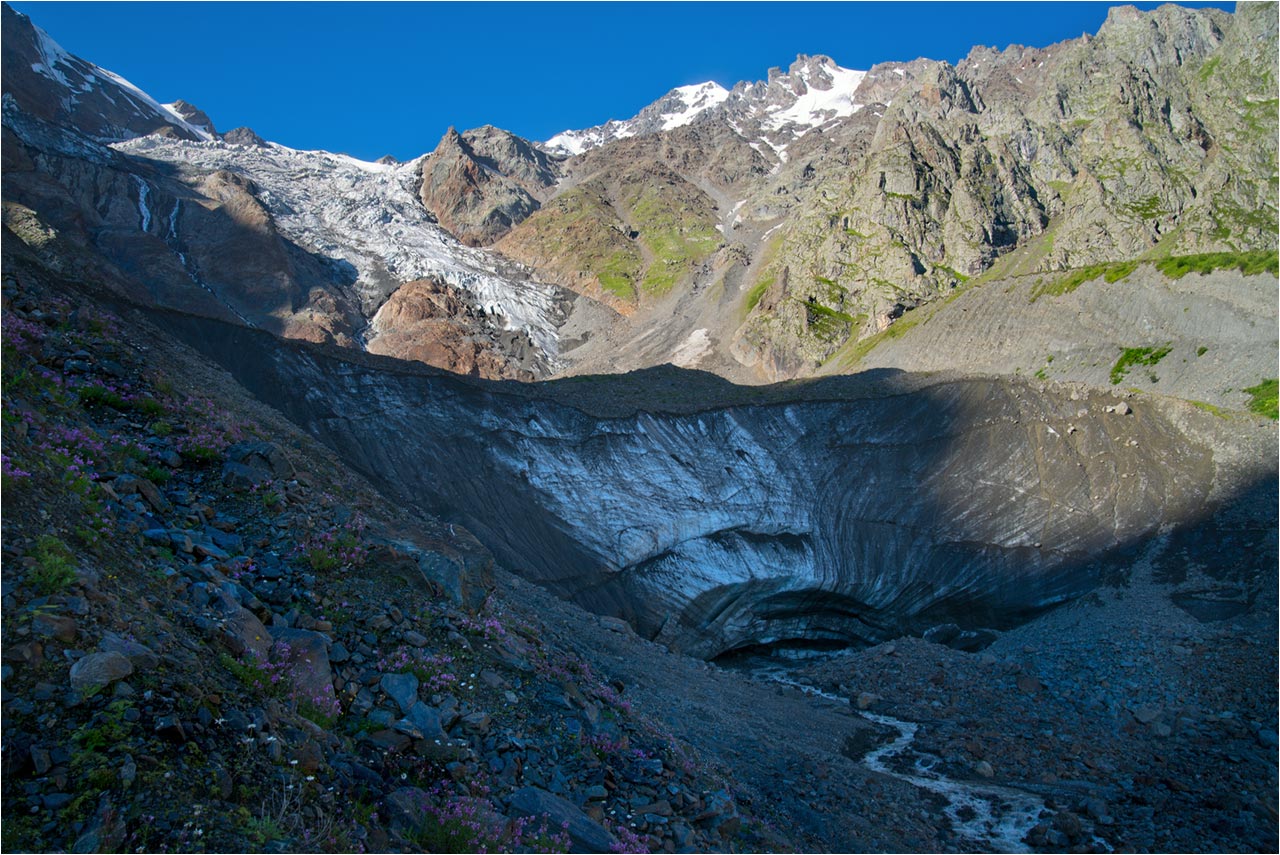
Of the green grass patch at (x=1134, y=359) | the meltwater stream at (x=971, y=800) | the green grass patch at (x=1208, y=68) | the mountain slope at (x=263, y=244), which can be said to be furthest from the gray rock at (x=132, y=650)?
the green grass patch at (x=1208, y=68)

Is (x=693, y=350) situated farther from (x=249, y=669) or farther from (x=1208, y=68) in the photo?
(x=249, y=669)

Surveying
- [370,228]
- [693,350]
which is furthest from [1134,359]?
[370,228]

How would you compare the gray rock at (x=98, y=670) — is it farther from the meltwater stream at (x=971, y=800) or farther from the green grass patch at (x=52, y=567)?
the meltwater stream at (x=971, y=800)

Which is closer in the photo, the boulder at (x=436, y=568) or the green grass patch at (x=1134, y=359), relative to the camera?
the boulder at (x=436, y=568)

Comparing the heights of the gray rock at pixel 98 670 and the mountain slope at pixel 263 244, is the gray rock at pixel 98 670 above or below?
below

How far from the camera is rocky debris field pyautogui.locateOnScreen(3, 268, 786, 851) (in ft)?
17.7

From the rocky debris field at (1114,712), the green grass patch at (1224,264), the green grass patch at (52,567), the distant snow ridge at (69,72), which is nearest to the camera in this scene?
the green grass patch at (52,567)

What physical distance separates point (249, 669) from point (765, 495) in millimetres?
33776

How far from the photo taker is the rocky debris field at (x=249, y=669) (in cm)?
540

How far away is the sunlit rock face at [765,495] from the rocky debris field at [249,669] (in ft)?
73.5

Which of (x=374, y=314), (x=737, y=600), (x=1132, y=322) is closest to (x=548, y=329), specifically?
(x=374, y=314)

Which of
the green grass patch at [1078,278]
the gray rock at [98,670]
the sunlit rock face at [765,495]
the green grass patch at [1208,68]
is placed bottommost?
the gray rock at [98,670]

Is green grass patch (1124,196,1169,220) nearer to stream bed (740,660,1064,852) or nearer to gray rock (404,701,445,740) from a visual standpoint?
stream bed (740,660,1064,852)

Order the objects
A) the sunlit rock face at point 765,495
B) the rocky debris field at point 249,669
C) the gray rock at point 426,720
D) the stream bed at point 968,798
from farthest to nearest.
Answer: the sunlit rock face at point 765,495 < the stream bed at point 968,798 < the gray rock at point 426,720 < the rocky debris field at point 249,669
